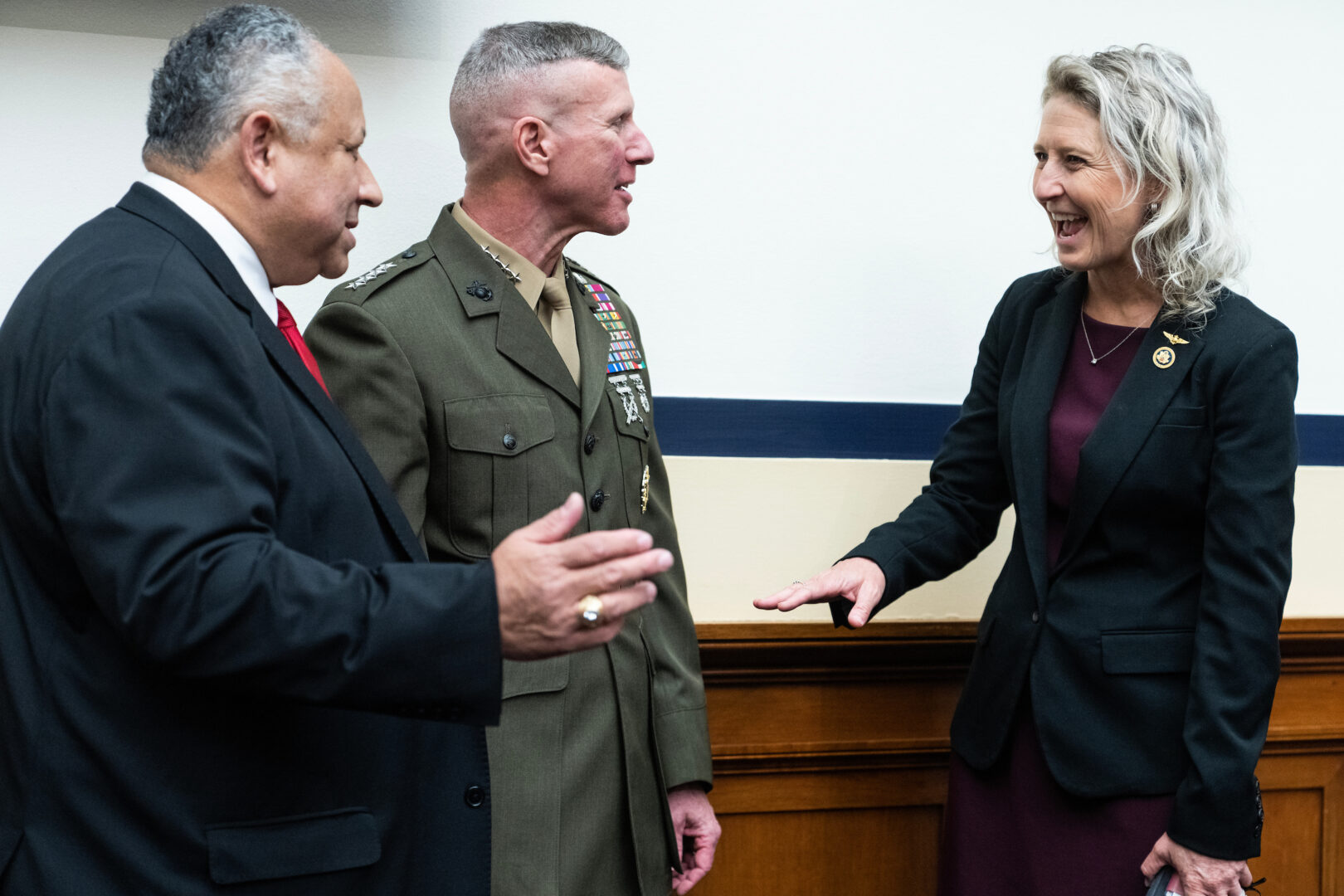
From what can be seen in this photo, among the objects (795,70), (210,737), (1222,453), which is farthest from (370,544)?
(795,70)

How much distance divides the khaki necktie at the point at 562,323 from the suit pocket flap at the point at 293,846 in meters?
0.74

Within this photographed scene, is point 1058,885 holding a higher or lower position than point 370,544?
lower

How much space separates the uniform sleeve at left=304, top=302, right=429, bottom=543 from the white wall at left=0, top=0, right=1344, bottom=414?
0.44 m

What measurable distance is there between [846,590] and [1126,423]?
0.47 meters

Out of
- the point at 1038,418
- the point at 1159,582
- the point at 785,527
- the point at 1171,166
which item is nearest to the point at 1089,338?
the point at 1038,418

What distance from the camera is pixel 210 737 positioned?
1.10m

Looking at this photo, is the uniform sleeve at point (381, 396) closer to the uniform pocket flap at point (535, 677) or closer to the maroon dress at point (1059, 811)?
the uniform pocket flap at point (535, 677)

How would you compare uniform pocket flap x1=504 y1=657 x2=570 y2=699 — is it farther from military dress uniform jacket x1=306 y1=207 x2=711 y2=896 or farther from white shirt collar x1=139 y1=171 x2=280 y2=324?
white shirt collar x1=139 y1=171 x2=280 y2=324

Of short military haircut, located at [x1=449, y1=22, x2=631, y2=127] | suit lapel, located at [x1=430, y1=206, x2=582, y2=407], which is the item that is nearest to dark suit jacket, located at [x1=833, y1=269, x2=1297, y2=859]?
suit lapel, located at [x1=430, y1=206, x2=582, y2=407]

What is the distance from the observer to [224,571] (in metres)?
0.97

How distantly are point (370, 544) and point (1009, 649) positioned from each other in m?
1.02

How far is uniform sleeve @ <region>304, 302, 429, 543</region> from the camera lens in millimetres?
1492

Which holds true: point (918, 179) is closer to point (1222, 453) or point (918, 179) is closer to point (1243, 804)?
point (1222, 453)

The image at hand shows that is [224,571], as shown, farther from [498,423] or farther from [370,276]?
[370,276]
